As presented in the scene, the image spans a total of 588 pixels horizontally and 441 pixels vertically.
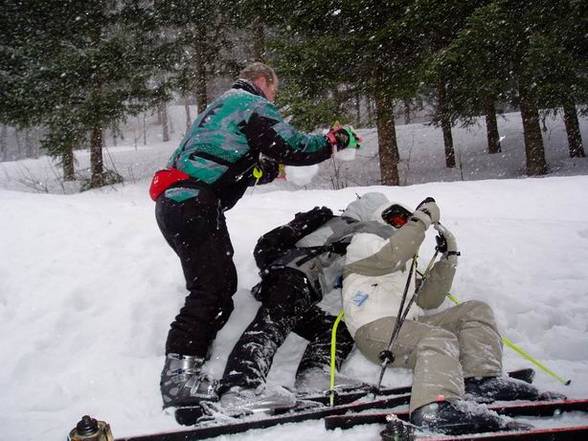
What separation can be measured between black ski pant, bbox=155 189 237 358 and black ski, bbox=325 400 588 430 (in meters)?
1.17

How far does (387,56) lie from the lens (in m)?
11.3

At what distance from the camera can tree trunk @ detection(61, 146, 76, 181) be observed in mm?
14008

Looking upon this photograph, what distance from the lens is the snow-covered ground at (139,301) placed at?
3.26m

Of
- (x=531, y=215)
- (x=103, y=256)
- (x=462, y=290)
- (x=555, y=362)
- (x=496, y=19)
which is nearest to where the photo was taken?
(x=555, y=362)

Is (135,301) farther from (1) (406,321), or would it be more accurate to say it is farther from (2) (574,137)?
(2) (574,137)

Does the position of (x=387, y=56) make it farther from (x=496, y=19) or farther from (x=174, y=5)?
(x=174, y=5)

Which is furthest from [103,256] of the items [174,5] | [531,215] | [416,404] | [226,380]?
[174,5]

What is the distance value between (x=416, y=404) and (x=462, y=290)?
6.86ft

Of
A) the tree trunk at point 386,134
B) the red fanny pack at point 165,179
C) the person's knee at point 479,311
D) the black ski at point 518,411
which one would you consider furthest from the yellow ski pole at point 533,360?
the tree trunk at point 386,134

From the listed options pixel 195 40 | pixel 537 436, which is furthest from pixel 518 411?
pixel 195 40

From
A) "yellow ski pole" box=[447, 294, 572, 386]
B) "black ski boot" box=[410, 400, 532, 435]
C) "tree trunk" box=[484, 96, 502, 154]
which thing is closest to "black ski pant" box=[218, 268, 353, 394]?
"black ski boot" box=[410, 400, 532, 435]

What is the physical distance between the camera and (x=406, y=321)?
3.31m

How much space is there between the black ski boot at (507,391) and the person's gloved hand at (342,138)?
215 centimetres

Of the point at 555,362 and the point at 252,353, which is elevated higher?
the point at 252,353
